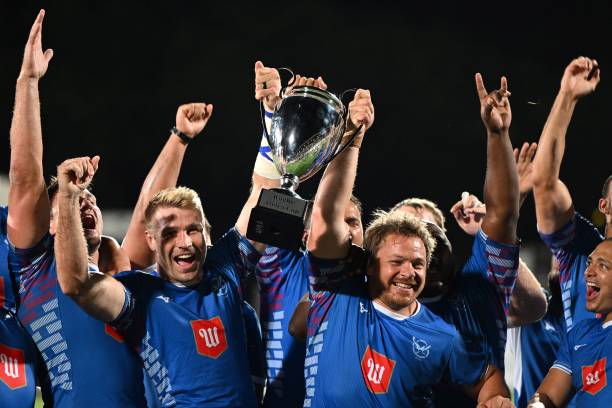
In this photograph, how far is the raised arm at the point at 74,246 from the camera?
8.13 ft

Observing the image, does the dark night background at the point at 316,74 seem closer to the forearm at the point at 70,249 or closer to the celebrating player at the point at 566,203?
the celebrating player at the point at 566,203

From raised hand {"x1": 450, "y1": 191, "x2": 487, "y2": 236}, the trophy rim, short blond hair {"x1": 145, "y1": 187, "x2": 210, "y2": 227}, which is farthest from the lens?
raised hand {"x1": 450, "y1": 191, "x2": 487, "y2": 236}

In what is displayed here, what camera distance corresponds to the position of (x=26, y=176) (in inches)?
103

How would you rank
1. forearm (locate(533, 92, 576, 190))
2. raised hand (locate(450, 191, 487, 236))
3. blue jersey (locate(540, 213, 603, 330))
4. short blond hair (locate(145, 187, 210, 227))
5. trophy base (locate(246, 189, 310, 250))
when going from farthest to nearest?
raised hand (locate(450, 191, 487, 236)) < blue jersey (locate(540, 213, 603, 330)) < forearm (locate(533, 92, 576, 190)) < short blond hair (locate(145, 187, 210, 227)) < trophy base (locate(246, 189, 310, 250))

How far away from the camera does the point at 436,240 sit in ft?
9.74

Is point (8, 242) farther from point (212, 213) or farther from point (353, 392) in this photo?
point (212, 213)

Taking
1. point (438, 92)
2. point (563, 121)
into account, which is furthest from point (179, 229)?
point (438, 92)

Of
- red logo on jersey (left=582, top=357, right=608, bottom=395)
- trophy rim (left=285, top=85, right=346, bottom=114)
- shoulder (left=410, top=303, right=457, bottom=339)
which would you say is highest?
trophy rim (left=285, top=85, right=346, bottom=114)

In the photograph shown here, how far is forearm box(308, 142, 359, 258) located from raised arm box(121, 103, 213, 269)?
992 mm

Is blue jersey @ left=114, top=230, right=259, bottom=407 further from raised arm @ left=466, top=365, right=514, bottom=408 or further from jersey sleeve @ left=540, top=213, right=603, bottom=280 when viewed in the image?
jersey sleeve @ left=540, top=213, right=603, bottom=280

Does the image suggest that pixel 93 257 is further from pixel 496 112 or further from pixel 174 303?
pixel 496 112

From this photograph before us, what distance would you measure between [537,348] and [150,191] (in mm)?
1877

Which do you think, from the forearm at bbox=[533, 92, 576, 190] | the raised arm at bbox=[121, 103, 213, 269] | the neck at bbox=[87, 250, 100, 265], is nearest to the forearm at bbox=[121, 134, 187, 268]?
the raised arm at bbox=[121, 103, 213, 269]

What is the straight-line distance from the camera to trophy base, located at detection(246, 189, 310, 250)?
7.57 ft
